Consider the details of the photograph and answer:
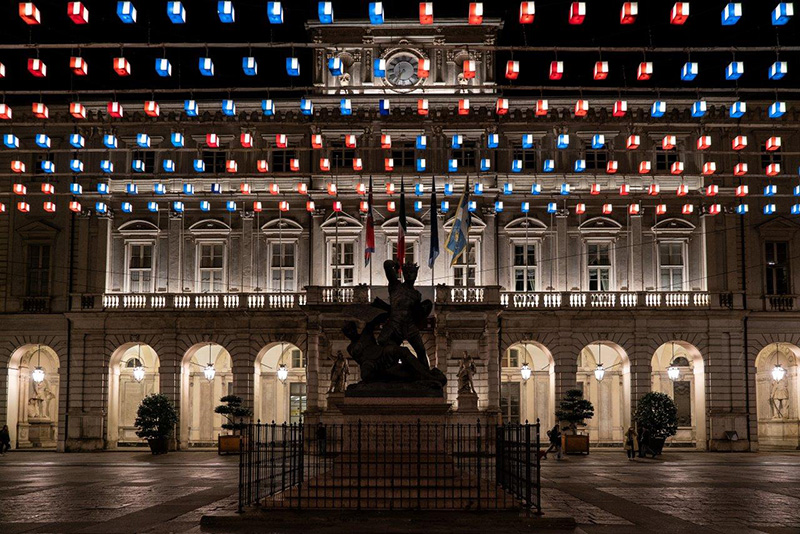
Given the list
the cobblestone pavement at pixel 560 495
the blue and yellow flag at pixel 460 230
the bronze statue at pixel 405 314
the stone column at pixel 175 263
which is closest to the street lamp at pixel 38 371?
the stone column at pixel 175 263

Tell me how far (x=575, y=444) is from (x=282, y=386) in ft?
50.0

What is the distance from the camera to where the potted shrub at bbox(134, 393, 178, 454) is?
41594mm

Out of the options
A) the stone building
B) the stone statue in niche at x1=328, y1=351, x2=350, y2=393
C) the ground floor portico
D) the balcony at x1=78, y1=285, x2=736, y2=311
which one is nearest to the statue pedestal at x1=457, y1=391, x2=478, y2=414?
the ground floor portico

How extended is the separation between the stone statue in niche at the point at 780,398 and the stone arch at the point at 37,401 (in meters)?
34.7

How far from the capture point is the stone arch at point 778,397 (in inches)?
1817

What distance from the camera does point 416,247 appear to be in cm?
4588

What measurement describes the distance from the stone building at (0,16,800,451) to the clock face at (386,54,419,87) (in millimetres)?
106

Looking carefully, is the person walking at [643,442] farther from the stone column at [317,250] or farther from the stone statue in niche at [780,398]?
the stone column at [317,250]

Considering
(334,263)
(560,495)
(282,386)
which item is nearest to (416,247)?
(334,263)

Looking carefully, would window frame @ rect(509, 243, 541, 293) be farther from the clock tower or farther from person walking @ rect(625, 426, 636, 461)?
person walking @ rect(625, 426, 636, 461)

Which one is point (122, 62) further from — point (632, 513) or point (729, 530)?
point (729, 530)

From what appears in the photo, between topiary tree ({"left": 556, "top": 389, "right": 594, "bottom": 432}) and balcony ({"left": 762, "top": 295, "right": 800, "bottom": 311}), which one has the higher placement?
balcony ({"left": 762, "top": 295, "right": 800, "bottom": 311})

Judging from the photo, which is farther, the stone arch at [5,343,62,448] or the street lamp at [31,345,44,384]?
the stone arch at [5,343,62,448]

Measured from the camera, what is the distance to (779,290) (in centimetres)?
4562
